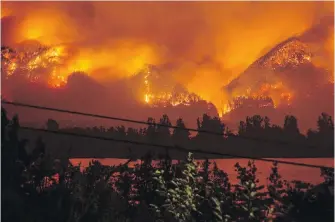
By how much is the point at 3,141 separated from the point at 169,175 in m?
9.81

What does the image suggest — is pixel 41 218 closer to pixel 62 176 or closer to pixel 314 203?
pixel 62 176

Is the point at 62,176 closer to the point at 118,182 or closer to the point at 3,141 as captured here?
the point at 3,141

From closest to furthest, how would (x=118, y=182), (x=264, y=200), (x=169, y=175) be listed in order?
(x=264, y=200)
(x=169, y=175)
(x=118, y=182)

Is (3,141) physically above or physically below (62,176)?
above

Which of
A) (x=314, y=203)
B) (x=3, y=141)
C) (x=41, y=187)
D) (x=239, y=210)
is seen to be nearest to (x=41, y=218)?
(x=41, y=187)

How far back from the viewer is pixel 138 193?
18.9 metres

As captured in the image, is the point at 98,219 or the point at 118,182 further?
the point at 118,182

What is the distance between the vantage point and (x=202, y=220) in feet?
44.0

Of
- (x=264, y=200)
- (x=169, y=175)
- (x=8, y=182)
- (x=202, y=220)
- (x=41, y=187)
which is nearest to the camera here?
(x=8, y=182)

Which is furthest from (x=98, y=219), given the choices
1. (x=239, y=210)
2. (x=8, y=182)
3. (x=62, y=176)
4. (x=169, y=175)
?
(x=169, y=175)

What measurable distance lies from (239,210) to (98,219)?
370 centimetres

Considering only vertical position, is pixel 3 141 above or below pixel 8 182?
above

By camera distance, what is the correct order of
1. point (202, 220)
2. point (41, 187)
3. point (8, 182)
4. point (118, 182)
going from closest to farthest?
point (8, 182) → point (41, 187) → point (202, 220) → point (118, 182)

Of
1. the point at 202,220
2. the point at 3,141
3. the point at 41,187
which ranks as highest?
the point at 3,141
